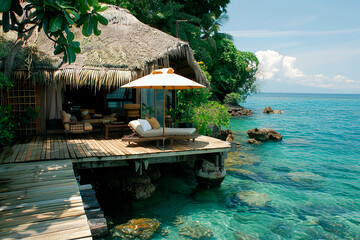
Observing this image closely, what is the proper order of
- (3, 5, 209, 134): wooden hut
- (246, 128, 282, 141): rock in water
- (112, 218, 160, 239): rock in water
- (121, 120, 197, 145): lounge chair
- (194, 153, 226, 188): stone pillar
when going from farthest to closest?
(246, 128, 282, 141): rock in water, (3, 5, 209, 134): wooden hut, (194, 153, 226, 188): stone pillar, (121, 120, 197, 145): lounge chair, (112, 218, 160, 239): rock in water

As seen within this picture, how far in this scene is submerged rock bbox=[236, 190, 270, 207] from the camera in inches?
301

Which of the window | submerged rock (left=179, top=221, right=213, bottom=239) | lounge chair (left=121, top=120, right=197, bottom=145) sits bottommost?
submerged rock (left=179, top=221, right=213, bottom=239)

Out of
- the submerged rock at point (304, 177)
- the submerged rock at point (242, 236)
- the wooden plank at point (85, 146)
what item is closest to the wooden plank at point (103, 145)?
the wooden plank at point (85, 146)

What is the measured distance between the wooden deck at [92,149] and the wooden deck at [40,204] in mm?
787

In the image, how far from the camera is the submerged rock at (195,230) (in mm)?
5836

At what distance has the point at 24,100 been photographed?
8.34 meters

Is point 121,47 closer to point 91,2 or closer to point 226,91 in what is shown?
point 91,2

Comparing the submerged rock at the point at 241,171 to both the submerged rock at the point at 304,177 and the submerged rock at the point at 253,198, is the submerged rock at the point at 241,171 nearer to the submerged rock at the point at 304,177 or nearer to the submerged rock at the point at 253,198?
the submerged rock at the point at 304,177

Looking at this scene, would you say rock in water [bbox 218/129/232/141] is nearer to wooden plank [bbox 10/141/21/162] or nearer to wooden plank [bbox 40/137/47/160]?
wooden plank [bbox 40/137/47/160]

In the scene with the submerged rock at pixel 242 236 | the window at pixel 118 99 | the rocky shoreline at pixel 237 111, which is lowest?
the submerged rock at pixel 242 236

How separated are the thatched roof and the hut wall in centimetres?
92

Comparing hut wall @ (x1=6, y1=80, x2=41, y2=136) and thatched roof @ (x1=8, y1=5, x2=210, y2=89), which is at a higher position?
thatched roof @ (x1=8, y1=5, x2=210, y2=89)

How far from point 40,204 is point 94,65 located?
5.36 meters

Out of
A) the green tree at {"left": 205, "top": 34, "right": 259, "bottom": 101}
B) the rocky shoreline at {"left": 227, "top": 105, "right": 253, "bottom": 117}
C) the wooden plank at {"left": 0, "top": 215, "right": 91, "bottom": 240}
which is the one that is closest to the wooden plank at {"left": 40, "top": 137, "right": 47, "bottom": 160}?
the wooden plank at {"left": 0, "top": 215, "right": 91, "bottom": 240}
